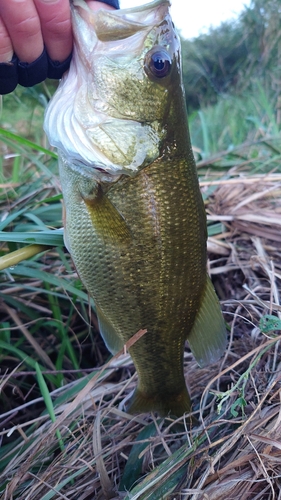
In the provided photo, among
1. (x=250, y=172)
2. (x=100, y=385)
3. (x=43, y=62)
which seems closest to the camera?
(x=43, y=62)

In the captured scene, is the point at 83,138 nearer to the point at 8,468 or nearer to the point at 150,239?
the point at 150,239

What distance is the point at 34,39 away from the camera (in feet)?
3.80

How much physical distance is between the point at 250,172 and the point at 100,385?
1809mm

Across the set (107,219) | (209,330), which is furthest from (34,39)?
(209,330)

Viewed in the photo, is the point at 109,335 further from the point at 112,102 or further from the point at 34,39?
the point at 34,39

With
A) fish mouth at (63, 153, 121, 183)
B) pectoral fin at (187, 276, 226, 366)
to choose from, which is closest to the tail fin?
pectoral fin at (187, 276, 226, 366)

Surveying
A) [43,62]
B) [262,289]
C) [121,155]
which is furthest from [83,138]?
[262,289]

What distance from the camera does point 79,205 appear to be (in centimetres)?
129

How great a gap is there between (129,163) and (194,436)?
0.93 meters

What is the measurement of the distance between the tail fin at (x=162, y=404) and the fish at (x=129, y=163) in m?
0.32

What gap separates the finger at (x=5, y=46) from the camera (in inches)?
44.3

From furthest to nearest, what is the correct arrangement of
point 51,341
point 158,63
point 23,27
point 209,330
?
point 51,341 → point 209,330 → point 158,63 → point 23,27

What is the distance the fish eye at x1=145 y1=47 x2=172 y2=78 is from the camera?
123 cm

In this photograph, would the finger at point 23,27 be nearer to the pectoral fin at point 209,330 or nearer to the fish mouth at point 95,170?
the fish mouth at point 95,170
